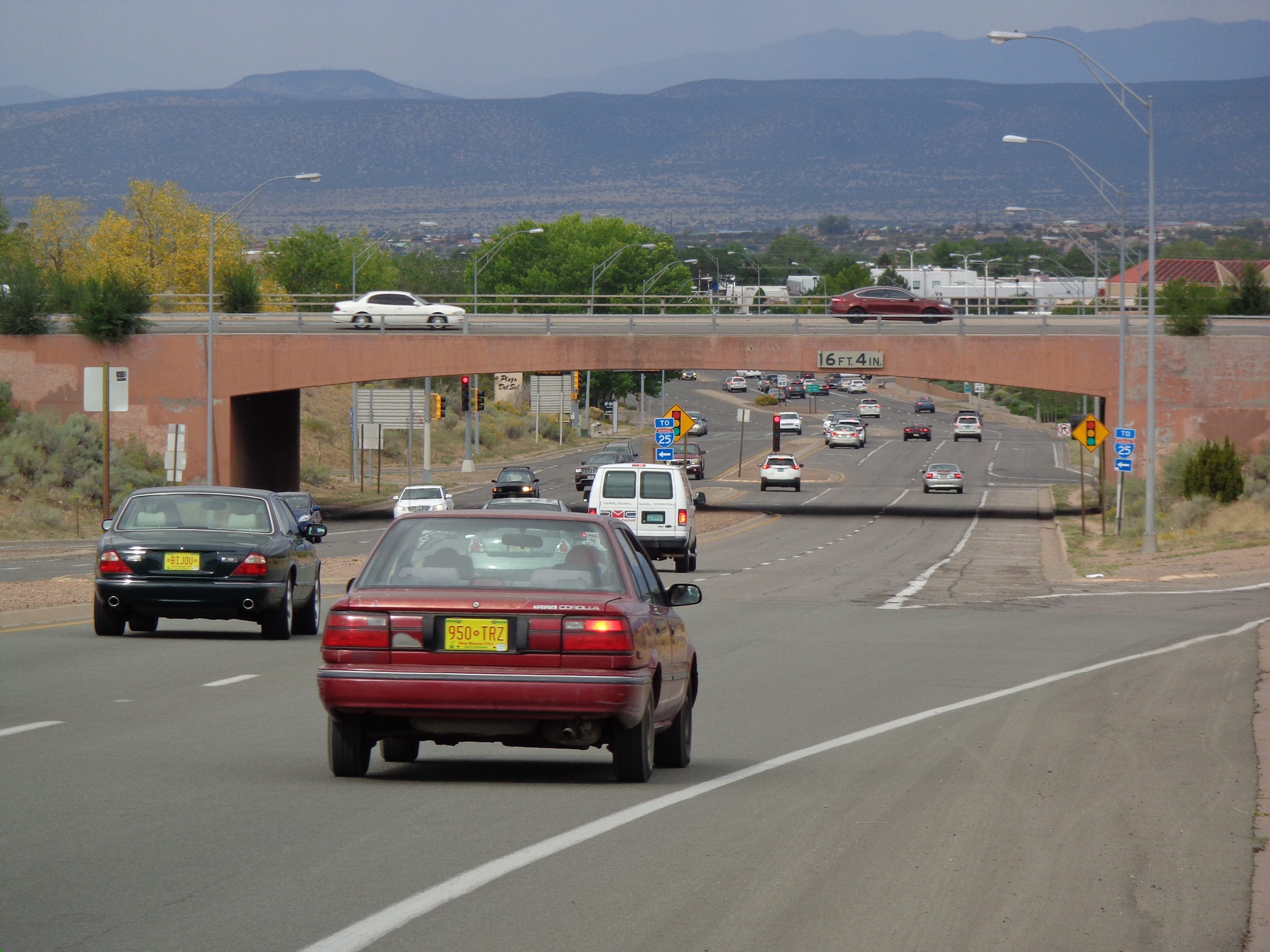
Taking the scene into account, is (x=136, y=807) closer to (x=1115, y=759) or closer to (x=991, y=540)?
(x=1115, y=759)

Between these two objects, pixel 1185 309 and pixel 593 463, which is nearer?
pixel 1185 309

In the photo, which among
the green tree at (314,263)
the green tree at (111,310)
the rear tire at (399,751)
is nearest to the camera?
the rear tire at (399,751)

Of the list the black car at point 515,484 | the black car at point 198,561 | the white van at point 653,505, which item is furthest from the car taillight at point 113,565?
the black car at point 515,484

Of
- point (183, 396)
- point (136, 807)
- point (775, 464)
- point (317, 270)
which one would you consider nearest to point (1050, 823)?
point (136, 807)

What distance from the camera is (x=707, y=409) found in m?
152

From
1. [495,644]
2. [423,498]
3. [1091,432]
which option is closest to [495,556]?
[495,644]

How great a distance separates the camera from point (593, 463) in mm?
66812

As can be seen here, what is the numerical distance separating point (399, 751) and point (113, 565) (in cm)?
811

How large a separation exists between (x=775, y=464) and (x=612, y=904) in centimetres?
6769

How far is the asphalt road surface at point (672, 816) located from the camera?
672 centimetres

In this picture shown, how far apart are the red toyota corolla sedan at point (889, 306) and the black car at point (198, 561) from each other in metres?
46.7

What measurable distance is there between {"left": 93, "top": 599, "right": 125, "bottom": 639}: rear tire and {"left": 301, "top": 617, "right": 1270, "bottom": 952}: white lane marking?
8.89 metres

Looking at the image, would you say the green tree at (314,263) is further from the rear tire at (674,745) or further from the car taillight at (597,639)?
the car taillight at (597,639)

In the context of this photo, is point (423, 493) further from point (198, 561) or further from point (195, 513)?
point (198, 561)
